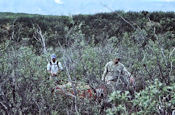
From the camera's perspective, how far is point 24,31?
88.3 feet

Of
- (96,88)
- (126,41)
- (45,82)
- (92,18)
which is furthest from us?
(92,18)

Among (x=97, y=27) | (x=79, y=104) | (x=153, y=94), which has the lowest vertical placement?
(x=79, y=104)

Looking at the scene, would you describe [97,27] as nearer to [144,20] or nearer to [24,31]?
[144,20]

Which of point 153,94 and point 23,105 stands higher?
point 153,94

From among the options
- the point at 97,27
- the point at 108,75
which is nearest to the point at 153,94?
the point at 108,75

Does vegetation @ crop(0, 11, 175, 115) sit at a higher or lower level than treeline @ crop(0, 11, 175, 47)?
lower

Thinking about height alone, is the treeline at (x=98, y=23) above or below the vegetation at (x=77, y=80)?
above

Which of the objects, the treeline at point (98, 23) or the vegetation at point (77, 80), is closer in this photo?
the vegetation at point (77, 80)

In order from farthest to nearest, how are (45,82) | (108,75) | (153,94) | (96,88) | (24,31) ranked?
(24,31), (108,75), (45,82), (96,88), (153,94)

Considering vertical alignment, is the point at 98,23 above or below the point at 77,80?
above

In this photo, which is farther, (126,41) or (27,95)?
(126,41)

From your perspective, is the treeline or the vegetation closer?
the vegetation

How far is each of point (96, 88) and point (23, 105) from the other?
3.98ft

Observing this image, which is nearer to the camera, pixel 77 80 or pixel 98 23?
pixel 77 80
